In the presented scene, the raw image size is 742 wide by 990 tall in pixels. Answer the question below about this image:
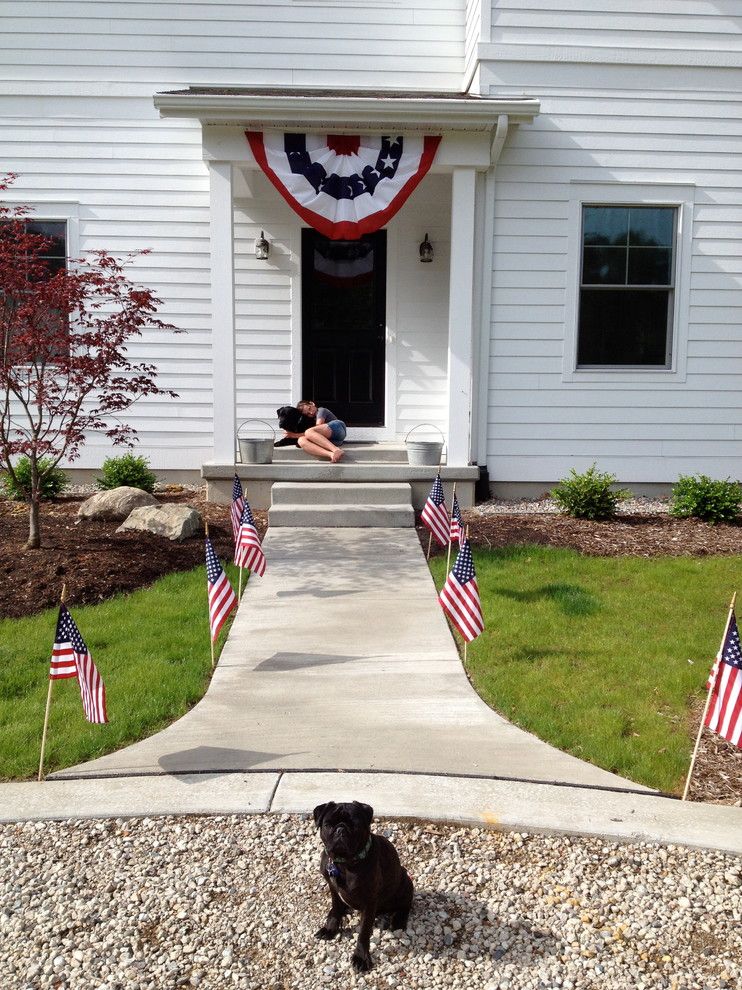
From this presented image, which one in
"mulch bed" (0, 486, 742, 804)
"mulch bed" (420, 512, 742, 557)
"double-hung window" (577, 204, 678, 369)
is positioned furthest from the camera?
"double-hung window" (577, 204, 678, 369)

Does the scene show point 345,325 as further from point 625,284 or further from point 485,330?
point 625,284

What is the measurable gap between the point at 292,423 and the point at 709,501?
441cm

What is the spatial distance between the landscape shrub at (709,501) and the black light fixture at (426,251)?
3.90 m

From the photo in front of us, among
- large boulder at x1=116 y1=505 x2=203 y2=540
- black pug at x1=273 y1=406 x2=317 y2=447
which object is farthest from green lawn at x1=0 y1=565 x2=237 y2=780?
black pug at x1=273 y1=406 x2=317 y2=447

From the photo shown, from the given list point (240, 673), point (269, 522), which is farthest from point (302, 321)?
point (240, 673)

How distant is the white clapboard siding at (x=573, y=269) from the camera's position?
9695 mm

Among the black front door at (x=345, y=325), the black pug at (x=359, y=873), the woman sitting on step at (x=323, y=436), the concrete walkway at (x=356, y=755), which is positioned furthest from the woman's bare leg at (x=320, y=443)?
the black pug at (x=359, y=873)

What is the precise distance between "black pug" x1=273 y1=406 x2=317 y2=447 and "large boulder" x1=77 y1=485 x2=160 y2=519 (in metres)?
1.78

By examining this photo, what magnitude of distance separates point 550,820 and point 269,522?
5.33m

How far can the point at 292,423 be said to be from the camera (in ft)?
32.3

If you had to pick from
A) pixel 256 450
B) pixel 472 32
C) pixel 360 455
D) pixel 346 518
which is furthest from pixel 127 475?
pixel 472 32

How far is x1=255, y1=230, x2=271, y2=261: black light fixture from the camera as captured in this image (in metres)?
10.3

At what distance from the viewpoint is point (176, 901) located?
3053mm

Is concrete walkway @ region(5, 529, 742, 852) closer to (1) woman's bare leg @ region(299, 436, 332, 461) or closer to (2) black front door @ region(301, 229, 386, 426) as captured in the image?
(1) woman's bare leg @ region(299, 436, 332, 461)
